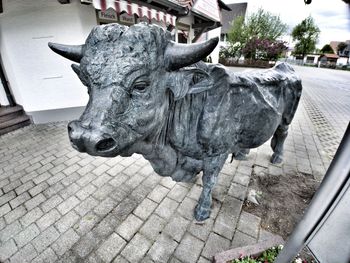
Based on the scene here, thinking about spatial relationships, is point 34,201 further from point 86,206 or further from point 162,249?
point 162,249

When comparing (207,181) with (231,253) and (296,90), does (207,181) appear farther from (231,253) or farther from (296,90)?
(296,90)

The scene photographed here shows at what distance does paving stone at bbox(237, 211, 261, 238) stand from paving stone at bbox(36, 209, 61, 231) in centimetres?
240

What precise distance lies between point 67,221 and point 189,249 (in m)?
1.64

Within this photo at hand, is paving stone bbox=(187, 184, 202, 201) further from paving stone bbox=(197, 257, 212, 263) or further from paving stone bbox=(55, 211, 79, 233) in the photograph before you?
paving stone bbox=(55, 211, 79, 233)

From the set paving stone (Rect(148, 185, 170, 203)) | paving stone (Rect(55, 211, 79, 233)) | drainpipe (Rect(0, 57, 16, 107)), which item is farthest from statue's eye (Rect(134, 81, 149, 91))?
drainpipe (Rect(0, 57, 16, 107))

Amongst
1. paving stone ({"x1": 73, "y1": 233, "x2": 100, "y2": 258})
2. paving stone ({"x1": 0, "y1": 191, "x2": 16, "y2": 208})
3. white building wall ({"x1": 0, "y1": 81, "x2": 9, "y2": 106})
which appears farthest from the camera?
white building wall ({"x1": 0, "y1": 81, "x2": 9, "y2": 106})

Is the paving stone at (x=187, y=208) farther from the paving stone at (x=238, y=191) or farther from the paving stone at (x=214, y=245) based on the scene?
the paving stone at (x=238, y=191)

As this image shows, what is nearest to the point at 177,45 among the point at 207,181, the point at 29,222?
the point at 207,181

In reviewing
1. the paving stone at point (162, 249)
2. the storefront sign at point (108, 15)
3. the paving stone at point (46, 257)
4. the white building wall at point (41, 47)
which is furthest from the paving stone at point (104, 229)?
the storefront sign at point (108, 15)

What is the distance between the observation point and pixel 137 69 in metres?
1.22

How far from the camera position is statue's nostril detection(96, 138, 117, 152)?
114cm

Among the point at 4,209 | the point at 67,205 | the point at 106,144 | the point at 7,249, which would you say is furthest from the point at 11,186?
the point at 106,144

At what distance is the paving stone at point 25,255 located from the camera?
85.0 inches

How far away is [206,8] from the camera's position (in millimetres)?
8773
